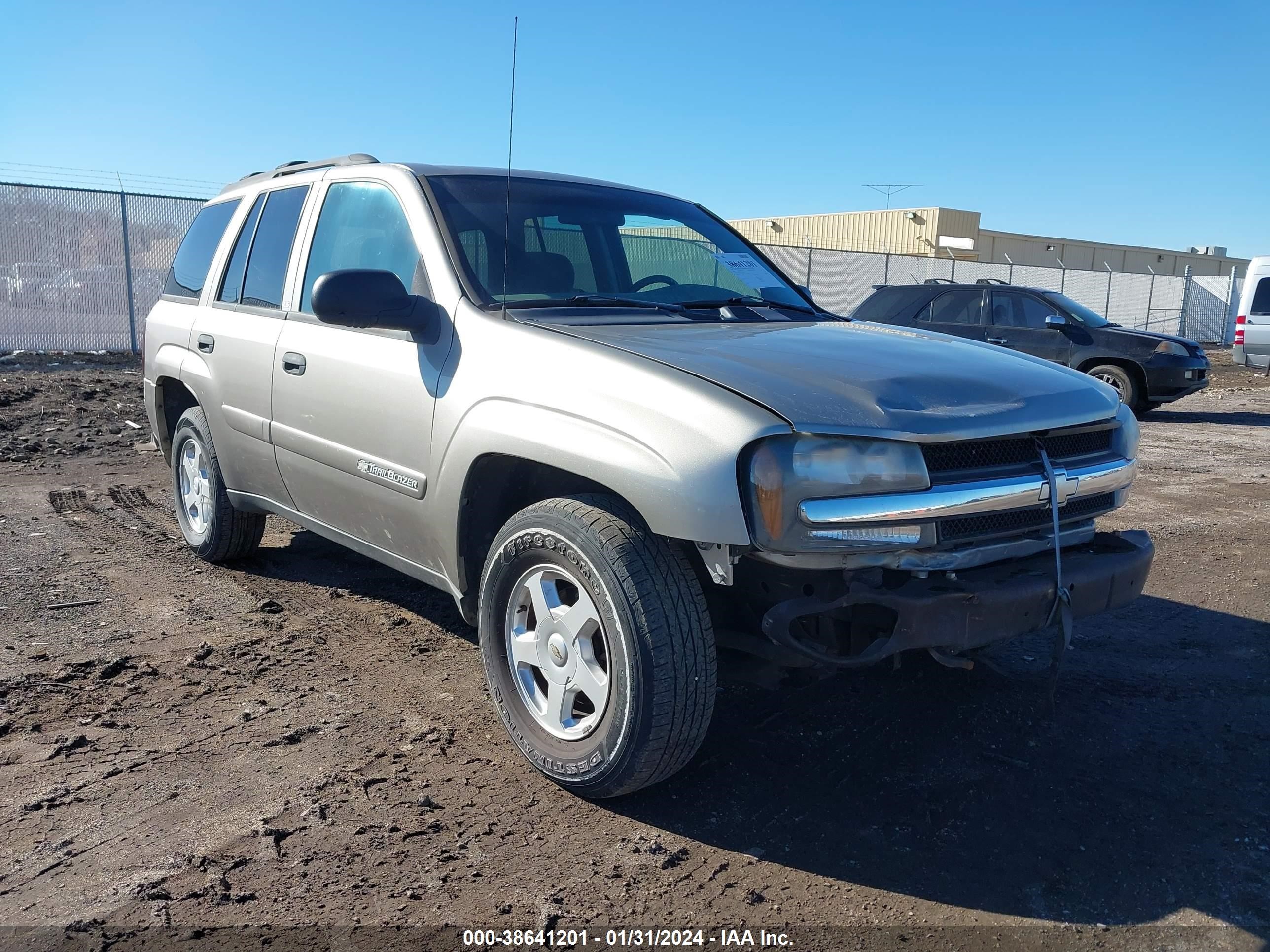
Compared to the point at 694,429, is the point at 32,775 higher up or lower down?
lower down

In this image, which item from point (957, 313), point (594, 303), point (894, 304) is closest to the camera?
point (594, 303)

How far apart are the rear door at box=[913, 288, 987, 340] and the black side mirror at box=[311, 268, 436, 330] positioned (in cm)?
1002

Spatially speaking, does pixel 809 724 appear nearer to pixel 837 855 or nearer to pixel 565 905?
pixel 837 855

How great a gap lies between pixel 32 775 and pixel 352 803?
101 centimetres

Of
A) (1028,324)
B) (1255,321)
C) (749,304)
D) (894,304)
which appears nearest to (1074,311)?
(1028,324)

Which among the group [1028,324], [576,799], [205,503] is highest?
[1028,324]

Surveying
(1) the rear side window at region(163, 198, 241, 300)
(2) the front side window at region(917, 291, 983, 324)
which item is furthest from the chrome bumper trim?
(2) the front side window at region(917, 291, 983, 324)

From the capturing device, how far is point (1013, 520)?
2.85 meters

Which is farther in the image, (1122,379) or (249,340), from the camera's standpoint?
(1122,379)

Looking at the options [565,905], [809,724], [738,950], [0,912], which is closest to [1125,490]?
[809,724]

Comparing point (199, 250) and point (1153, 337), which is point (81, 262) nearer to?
point (199, 250)

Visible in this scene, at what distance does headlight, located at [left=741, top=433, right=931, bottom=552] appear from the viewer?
2.49 meters

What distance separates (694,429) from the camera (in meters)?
2.54

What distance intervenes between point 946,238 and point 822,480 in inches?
1341
